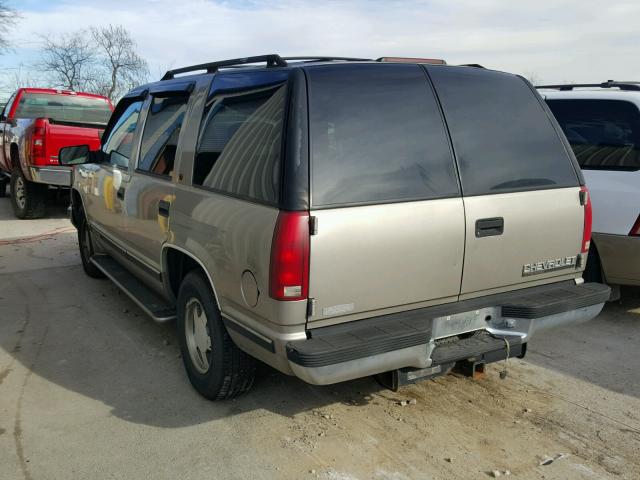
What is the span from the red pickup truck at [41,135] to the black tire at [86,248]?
317cm

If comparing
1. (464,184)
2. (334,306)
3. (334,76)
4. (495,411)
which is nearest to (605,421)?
(495,411)

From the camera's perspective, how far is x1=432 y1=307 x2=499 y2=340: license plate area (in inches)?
121

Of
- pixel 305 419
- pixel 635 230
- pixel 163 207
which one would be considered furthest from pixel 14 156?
pixel 635 230

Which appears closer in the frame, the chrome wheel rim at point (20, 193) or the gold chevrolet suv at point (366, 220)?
the gold chevrolet suv at point (366, 220)

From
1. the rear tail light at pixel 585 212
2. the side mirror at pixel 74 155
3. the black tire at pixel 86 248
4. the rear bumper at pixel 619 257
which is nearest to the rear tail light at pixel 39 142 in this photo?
the black tire at pixel 86 248

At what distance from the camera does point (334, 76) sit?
9.72 ft

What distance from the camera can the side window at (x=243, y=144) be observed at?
288 centimetres

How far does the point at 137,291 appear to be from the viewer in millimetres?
4648

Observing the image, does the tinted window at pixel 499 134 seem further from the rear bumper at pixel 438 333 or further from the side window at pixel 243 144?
the side window at pixel 243 144

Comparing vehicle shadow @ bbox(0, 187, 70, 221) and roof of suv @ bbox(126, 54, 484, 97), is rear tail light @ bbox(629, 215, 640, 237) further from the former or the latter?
vehicle shadow @ bbox(0, 187, 70, 221)

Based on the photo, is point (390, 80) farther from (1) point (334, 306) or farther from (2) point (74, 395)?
(2) point (74, 395)

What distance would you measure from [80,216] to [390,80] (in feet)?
15.1

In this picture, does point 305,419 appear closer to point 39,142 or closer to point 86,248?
point 86,248

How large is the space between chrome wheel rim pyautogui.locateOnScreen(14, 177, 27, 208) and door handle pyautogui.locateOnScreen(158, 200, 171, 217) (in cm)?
717
